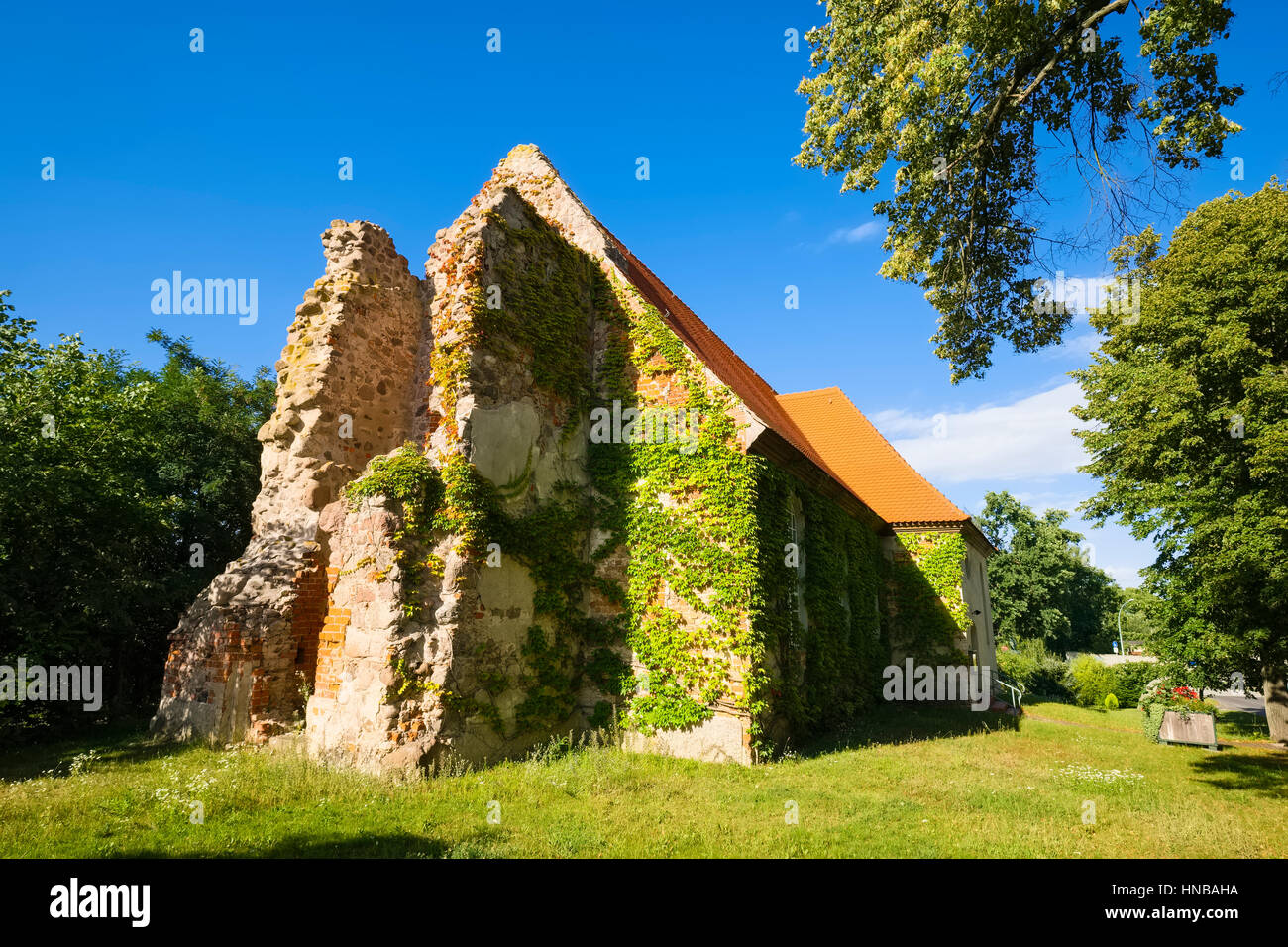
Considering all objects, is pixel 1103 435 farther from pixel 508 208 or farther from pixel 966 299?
pixel 508 208

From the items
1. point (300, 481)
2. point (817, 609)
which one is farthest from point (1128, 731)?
point (300, 481)

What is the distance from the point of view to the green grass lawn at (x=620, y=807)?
214 inches

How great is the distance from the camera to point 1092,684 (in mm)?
26219

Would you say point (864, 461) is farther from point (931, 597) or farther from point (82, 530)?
point (82, 530)

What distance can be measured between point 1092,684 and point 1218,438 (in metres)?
19.1

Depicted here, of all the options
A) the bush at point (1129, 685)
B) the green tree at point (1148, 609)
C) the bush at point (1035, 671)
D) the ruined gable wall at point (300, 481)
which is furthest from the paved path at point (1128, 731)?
the ruined gable wall at point (300, 481)

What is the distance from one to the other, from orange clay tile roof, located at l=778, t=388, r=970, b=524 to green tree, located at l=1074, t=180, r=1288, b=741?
5169 mm

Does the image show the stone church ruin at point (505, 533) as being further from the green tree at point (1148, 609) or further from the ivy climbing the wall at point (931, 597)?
the ivy climbing the wall at point (931, 597)

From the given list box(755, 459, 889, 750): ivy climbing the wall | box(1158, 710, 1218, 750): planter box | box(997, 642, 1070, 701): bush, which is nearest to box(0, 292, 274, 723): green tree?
box(755, 459, 889, 750): ivy climbing the wall

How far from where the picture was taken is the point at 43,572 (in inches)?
384

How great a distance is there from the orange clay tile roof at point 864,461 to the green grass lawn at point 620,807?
30.1ft

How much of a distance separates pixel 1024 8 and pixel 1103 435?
14.0 metres

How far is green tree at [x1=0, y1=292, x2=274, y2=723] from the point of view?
9203 millimetres
